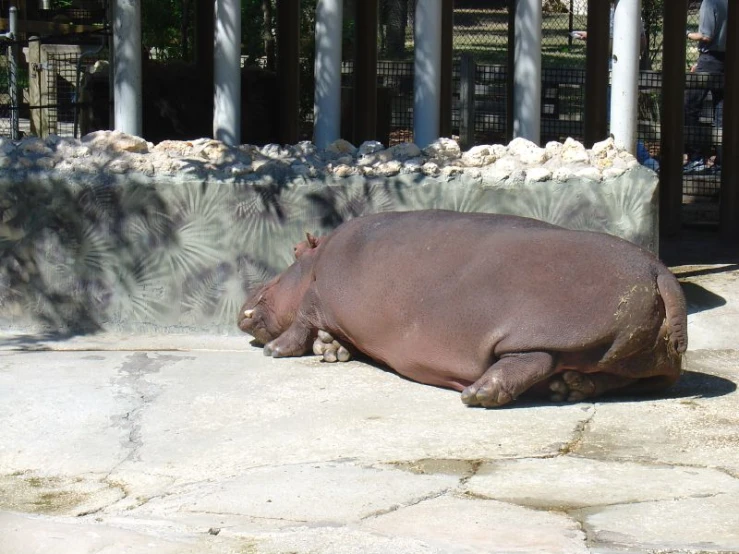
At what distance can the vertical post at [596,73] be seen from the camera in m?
→ 8.54

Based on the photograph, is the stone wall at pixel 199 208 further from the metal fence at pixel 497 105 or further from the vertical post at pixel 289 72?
the vertical post at pixel 289 72

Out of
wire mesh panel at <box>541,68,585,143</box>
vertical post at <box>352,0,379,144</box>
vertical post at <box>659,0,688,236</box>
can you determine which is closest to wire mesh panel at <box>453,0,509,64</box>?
wire mesh panel at <box>541,68,585,143</box>

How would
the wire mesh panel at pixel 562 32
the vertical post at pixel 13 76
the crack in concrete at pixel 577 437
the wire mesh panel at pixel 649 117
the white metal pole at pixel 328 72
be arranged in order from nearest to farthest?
1. the crack in concrete at pixel 577 437
2. the white metal pole at pixel 328 72
3. the vertical post at pixel 13 76
4. the wire mesh panel at pixel 649 117
5. the wire mesh panel at pixel 562 32

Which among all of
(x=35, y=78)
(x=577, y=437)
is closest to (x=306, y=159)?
(x=577, y=437)

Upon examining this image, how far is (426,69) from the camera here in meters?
7.82

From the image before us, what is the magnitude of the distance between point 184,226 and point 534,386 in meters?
2.30

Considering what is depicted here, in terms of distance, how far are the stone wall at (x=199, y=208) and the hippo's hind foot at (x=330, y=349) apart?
2.38 ft

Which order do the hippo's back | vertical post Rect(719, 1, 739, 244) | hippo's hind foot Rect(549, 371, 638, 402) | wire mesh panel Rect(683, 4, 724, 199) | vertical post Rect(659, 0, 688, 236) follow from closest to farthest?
the hippo's back < hippo's hind foot Rect(549, 371, 638, 402) < vertical post Rect(719, 1, 739, 244) < vertical post Rect(659, 0, 688, 236) < wire mesh panel Rect(683, 4, 724, 199)

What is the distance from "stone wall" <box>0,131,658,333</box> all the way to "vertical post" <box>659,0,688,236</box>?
10.3 ft

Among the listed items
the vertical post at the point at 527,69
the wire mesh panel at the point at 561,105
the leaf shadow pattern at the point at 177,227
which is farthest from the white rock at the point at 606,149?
the wire mesh panel at the point at 561,105

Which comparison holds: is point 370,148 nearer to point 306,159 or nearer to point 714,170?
point 306,159

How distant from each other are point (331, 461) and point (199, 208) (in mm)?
2519

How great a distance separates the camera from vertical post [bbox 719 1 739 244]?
9.66 metres

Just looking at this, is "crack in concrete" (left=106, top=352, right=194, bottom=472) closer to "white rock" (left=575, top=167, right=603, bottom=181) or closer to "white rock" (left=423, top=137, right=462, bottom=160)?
"white rock" (left=423, top=137, right=462, bottom=160)
